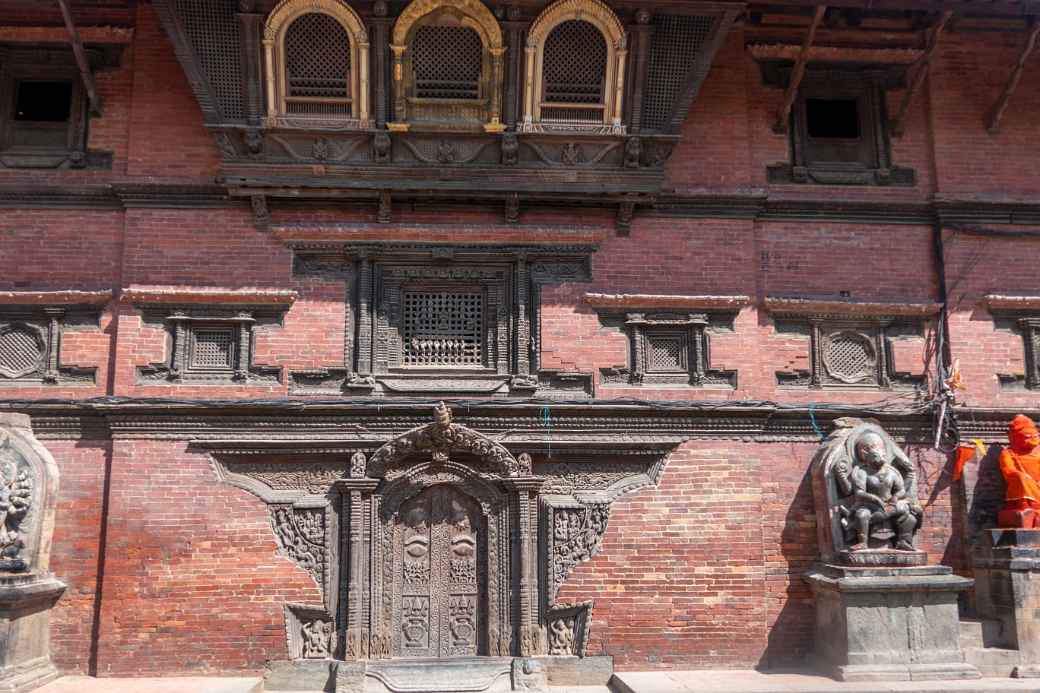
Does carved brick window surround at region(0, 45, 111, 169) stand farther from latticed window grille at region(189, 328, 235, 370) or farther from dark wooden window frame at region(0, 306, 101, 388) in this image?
latticed window grille at region(189, 328, 235, 370)

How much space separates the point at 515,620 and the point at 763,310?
4.42m

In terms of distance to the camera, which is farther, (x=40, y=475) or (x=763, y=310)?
(x=763, y=310)

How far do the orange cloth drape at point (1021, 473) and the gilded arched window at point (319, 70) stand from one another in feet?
26.0

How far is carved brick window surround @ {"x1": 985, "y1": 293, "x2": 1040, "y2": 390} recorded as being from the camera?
10328mm

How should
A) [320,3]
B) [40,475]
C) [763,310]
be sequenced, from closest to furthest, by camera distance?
[40,475] → [320,3] → [763,310]

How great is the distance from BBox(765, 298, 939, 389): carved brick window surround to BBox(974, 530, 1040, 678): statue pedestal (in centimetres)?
194

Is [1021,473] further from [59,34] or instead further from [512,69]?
[59,34]

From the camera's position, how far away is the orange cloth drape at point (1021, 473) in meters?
9.58

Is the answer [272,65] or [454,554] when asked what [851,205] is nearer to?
[454,554]

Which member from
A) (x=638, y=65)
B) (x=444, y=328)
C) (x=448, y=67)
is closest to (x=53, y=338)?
(x=444, y=328)

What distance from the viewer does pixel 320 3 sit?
9602 mm

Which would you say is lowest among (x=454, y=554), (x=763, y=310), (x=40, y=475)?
(x=454, y=554)

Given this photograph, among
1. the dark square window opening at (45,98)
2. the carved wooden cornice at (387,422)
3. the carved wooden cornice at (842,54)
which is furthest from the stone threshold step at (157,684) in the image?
the carved wooden cornice at (842,54)

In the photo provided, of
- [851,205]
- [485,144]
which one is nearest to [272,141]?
Answer: [485,144]
